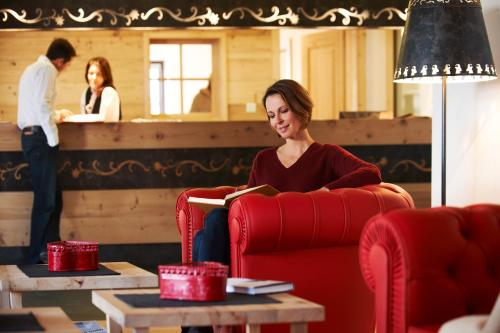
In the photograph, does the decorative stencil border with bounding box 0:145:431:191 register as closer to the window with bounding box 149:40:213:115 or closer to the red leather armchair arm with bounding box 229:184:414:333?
the window with bounding box 149:40:213:115

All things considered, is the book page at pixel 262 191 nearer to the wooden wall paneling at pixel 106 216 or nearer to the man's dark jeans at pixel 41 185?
the man's dark jeans at pixel 41 185

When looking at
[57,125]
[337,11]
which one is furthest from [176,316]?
[337,11]

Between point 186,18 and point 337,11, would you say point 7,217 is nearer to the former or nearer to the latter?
point 186,18

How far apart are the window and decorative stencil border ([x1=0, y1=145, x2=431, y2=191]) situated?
9.89 ft

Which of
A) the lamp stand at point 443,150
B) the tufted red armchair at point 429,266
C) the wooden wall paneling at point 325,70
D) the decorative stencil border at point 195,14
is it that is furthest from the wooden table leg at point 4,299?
the wooden wall paneling at point 325,70

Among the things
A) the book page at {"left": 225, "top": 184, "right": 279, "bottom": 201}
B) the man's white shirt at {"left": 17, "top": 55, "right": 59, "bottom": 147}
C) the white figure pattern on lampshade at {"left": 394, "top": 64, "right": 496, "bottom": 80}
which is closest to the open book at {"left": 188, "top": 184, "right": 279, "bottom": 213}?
the book page at {"left": 225, "top": 184, "right": 279, "bottom": 201}

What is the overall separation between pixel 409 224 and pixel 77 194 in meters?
4.74

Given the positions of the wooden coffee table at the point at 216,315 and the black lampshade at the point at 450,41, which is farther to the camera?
the black lampshade at the point at 450,41

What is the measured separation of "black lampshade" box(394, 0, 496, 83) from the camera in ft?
12.6

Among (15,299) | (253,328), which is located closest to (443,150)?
(253,328)

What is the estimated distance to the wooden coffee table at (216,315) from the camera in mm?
2580

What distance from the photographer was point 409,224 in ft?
8.98

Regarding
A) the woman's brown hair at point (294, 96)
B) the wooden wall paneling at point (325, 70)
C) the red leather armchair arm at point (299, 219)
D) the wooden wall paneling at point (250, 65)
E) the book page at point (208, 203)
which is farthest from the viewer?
the wooden wall paneling at point (325, 70)

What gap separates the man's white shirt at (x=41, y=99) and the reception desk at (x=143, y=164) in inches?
9.8
